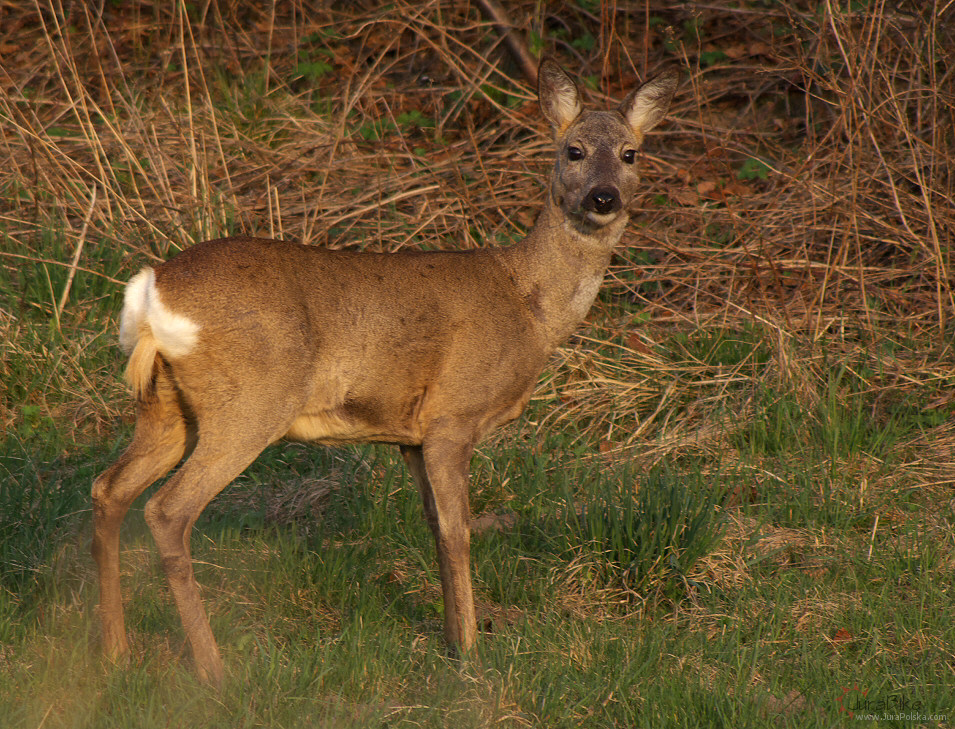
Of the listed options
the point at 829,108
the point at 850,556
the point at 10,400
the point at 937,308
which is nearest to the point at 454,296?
the point at 850,556

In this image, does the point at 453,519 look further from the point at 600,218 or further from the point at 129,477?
the point at 600,218

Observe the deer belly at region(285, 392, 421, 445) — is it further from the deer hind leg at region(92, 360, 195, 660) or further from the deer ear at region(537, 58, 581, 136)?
the deer ear at region(537, 58, 581, 136)

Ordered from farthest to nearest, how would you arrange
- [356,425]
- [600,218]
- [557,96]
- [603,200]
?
[557,96]
[600,218]
[603,200]
[356,425]

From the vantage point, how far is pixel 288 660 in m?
3.31

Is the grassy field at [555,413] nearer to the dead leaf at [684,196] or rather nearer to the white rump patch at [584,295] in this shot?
the dead leaf at [684,196]

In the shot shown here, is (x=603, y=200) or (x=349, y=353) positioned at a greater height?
(x=603, y=200)

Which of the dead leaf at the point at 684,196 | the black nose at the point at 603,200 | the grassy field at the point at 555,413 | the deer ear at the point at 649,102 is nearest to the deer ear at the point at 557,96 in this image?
the deer ear at the point at 649,102

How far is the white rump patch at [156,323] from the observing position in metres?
3.28

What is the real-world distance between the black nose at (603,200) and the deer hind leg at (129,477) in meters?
1.56

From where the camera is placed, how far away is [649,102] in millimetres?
4375

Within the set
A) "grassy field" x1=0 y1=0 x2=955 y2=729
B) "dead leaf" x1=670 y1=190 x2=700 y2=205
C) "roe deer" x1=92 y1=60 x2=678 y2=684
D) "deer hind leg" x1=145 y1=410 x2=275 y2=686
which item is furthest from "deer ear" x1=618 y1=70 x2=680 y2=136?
"dead leaf" x1=670 y1=190 x2=700 y2=205

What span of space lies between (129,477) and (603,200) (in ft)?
6.07

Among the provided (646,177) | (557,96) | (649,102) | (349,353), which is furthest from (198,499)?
(646,177)

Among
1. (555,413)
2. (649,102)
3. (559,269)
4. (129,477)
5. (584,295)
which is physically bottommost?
(555,413)
